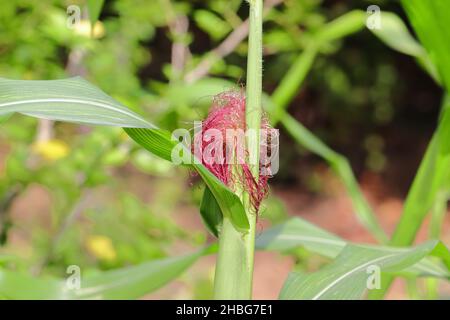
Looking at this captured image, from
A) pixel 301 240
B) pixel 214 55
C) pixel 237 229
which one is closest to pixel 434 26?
pixel 301 240

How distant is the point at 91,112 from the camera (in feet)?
1.91

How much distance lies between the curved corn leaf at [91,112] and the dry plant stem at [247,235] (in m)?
0.01

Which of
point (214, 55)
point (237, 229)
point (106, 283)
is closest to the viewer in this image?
point (237, 229)

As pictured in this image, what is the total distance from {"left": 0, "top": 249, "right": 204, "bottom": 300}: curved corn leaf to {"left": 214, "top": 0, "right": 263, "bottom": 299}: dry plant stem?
0.77 ft

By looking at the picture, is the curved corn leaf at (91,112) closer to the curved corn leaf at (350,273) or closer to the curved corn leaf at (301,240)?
the curved corn leaf at (350,273)

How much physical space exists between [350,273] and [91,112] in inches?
9.9

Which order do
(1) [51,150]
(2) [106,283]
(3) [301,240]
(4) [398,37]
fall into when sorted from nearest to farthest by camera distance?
(2) [106,283], (3) [301,240], (4) [398,37], (1) [51,150]

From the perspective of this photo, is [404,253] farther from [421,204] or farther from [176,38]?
[176,38]

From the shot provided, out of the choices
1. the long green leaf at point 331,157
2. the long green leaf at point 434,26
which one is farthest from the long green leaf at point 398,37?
the long green leaf at point 434,26

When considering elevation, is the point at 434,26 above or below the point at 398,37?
below

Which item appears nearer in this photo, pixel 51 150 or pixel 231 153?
pixel 231 153

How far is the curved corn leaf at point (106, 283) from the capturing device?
0.74m

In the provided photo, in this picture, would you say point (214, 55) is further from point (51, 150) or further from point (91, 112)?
point (91, 112)
